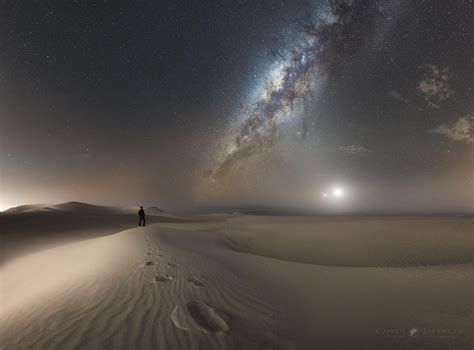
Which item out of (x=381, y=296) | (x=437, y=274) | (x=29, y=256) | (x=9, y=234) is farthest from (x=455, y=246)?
(x=9, y=234)

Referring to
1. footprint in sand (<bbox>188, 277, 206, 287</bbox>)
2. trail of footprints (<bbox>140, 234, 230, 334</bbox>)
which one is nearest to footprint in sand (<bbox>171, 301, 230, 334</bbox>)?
trail of footprints (<bbox>140, 234, 230, 334</bbox>)

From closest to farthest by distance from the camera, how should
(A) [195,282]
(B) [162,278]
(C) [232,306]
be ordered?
(C) [232,306], (A) [195,282], (B) [162,278]

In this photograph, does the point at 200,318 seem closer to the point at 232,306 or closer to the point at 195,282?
the point at 232,306

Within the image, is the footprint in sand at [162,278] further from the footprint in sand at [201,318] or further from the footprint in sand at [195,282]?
the footprint in sand at [201,318]

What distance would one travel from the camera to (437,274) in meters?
8.45

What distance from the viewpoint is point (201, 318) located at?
4348 mm

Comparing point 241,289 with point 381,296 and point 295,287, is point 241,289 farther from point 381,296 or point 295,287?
point 381,296

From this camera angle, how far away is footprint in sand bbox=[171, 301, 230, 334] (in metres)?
3.99

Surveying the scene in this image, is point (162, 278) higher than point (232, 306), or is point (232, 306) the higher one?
point (162, 278)

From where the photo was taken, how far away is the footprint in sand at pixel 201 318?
3.99m

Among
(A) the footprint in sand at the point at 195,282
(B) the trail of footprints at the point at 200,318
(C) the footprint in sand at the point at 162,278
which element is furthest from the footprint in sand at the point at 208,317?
(C) the footprint in sand at the point at 162,278

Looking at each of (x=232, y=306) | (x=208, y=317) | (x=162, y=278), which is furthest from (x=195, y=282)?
(x=208, y=317)

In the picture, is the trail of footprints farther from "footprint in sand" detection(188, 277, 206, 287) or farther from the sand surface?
"footprint in sand" detection(188, 277, 206, 287)

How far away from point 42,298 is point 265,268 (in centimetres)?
661
